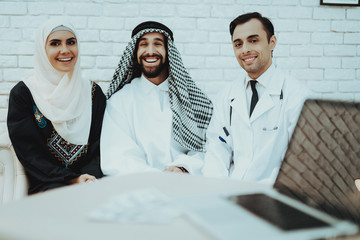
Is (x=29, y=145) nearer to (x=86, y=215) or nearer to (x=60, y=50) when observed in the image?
(x=60, y=50)

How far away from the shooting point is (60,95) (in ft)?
6.89

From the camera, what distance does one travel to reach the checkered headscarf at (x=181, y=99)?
7.36 ft

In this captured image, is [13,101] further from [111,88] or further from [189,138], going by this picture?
[189,138]

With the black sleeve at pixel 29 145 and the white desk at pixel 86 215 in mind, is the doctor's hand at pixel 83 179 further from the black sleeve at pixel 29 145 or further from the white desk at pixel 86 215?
the white desk at pixel 86 215

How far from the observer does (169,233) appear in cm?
66

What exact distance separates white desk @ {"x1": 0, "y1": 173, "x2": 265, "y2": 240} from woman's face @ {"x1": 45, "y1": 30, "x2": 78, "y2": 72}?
136 centimetres

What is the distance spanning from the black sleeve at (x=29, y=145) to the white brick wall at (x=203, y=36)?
75cm

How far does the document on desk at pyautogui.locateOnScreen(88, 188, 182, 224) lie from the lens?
71 centimetres

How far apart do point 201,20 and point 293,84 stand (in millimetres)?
989

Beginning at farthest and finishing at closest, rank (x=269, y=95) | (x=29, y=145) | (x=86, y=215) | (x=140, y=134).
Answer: (x=140, y=134), (x=269, y=95), (x=29, y=145), (x=86, y=215)

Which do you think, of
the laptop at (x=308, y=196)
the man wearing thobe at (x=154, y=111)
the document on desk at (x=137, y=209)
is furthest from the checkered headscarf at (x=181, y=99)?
the document on desk at (x=137, y=209)

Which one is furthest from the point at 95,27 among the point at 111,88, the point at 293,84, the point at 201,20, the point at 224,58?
the point at 293,84

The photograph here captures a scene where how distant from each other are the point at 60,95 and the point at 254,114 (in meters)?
1.18

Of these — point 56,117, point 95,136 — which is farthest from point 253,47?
point 56,117
